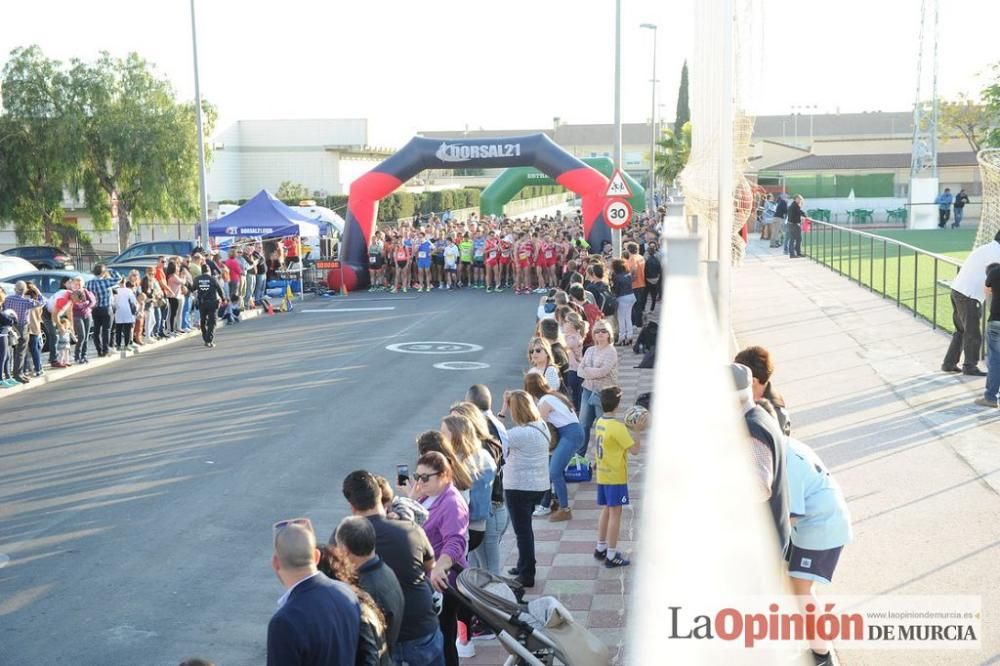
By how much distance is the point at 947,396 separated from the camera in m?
12.0

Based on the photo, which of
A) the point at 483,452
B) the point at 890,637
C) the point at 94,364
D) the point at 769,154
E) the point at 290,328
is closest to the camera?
the point at 890,637

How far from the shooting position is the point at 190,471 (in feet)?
39.5

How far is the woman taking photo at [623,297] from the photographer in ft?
59.0

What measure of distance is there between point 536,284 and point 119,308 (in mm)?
13219

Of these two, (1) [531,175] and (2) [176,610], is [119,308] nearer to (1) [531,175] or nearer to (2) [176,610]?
(2) [176,610]

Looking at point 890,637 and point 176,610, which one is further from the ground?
point 890,637

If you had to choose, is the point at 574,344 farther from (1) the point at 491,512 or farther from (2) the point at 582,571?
(1) the point at 491,512

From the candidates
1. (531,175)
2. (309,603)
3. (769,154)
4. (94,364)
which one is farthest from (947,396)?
(769,154)

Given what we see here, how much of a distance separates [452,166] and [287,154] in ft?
146

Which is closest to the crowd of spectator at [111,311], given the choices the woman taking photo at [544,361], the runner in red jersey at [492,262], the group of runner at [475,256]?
the group of runner at [475,256]

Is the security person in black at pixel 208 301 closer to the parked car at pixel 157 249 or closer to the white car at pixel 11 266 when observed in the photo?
the white car at pixel 11 266

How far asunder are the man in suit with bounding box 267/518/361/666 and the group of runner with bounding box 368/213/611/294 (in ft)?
81.2

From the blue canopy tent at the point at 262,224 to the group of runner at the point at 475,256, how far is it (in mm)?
2493

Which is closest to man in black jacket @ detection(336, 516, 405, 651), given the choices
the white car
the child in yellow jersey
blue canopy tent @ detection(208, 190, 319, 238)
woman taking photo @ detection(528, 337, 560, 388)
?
the child in yellow jersey
